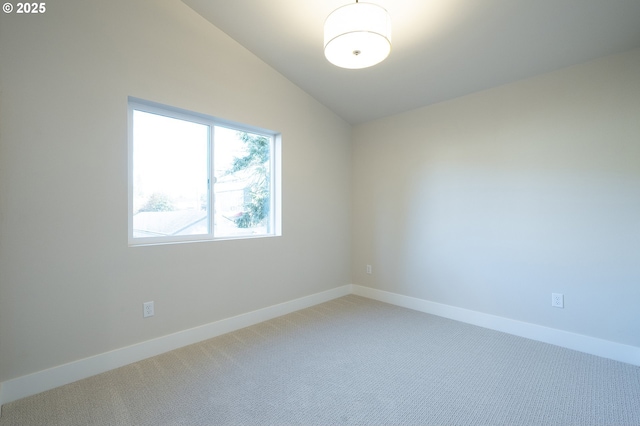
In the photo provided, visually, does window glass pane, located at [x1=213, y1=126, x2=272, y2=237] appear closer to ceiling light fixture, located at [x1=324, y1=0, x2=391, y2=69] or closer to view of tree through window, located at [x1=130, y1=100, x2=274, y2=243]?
view of tree through window, located at [x1=130, y1=100, x2=274, y2=243]

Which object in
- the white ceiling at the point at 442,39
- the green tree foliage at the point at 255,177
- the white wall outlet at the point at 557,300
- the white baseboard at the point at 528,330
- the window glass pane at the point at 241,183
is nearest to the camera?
the white ceiling at the point at 442,39

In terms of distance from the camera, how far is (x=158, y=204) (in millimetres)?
2598

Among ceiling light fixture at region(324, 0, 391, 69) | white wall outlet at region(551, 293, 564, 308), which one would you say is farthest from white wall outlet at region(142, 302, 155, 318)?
white wall outlet at region(551, 293, 564, 308)

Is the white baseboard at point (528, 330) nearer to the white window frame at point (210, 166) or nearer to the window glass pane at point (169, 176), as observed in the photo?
the white window frame at point (210, 166)

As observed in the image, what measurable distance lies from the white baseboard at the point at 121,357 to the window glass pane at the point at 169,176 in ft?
2.86

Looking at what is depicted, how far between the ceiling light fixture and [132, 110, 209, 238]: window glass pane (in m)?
1.56

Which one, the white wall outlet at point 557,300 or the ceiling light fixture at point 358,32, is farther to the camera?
the white wall outlet at point 557,300

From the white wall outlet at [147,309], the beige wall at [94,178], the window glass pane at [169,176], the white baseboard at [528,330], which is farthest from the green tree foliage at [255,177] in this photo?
the white baseboard at [528,330]

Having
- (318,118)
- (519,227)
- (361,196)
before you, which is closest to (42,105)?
(318,118)

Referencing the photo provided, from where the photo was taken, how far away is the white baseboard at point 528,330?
2.36 m

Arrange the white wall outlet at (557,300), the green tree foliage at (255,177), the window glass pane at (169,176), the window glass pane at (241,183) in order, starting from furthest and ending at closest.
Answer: the green tree foliage at (255,177) → the window glass pane at (241,183) → the white wall outlet at (557,300) → the window glass pane at (169,176)

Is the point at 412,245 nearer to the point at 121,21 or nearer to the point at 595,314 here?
the point at 595,314

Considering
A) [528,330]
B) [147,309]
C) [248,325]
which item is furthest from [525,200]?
[147,309]

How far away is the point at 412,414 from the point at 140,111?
2.91 m
